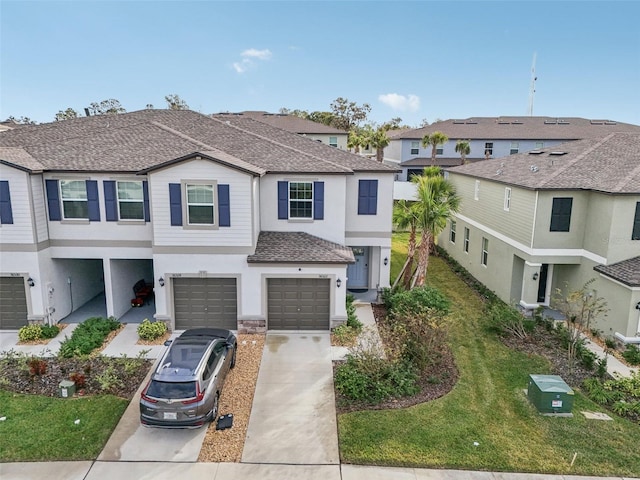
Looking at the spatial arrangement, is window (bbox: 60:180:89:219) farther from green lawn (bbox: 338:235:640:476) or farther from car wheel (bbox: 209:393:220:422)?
green lawn (bbox: 338:235:640:476)

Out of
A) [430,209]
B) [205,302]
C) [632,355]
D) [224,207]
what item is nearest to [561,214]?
[430,209]

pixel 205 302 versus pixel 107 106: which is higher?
pixel 107 106

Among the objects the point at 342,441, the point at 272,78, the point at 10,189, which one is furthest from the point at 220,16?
the point at 272,78

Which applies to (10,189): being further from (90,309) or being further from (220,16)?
(220,16)

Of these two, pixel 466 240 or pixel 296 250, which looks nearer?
pixel 296 250

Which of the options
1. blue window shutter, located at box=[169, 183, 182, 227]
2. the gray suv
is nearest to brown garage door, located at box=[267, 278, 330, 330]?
blue window shutter, located at box=[169, 183, 182, 227]

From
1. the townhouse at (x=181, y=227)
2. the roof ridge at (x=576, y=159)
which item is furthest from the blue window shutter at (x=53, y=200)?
the roof ridge at (x=576, y=159)

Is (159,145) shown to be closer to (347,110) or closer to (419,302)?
(419,302)

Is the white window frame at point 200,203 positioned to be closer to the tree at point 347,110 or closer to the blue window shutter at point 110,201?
the blue window shutter at point 110,201
